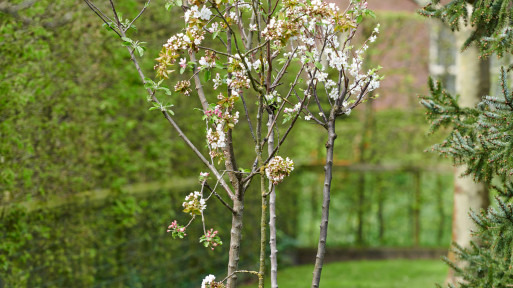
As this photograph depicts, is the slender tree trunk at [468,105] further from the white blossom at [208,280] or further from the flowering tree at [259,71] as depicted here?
the white blossom at [208,280]

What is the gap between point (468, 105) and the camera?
6227mm

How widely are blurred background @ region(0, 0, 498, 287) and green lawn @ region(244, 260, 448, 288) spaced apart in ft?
0.95

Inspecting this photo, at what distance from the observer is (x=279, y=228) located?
892cm

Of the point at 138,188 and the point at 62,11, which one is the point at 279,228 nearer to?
the point at 138,188

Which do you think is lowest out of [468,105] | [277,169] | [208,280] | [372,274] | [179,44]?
[372,274]

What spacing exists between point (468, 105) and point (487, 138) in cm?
344

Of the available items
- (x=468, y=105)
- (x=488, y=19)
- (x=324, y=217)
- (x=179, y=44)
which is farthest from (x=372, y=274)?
(x=179, y=44)

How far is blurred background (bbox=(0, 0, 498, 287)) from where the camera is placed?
4184 mm

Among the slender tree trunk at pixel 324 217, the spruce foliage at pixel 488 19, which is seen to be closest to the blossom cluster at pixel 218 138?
the slender tree trunk at pixel 324 217

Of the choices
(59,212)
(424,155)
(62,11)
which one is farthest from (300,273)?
(62,11)

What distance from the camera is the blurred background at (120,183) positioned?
13.7 feet

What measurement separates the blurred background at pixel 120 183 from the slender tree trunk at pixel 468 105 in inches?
95.9

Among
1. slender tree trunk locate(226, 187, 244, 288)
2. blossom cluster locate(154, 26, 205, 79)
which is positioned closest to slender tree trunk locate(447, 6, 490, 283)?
slender tree trunk locate(226, 187, 244, 288)

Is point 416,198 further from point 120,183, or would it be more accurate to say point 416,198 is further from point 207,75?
point 207,75
